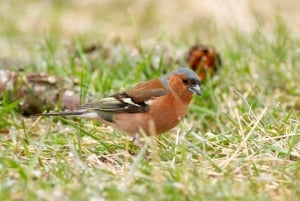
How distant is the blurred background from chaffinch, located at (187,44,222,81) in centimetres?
252

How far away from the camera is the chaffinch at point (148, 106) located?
17.4ft

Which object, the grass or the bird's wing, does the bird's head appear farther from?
the grass

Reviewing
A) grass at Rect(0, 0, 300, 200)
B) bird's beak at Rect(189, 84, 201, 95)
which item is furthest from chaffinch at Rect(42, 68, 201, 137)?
grass at Rect(0, 0, 300, 200)

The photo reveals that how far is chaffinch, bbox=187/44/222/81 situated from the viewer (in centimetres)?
700

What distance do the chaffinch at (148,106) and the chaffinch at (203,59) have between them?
1.38 metres

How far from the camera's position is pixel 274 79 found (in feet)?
23.2

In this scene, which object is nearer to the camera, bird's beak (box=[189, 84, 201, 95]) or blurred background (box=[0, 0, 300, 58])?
bird's beak (box=[189, 84, 201, 95])

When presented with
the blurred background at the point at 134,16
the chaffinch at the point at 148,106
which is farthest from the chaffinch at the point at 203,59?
the blurred background at the point at 134,16

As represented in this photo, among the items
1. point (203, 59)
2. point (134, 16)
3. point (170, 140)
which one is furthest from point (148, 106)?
point (134, 16)

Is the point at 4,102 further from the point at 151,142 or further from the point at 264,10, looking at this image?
the point at 264,10

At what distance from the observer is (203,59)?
7.02 meters

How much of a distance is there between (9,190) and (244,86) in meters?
3.45

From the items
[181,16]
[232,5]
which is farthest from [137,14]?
[232,5]

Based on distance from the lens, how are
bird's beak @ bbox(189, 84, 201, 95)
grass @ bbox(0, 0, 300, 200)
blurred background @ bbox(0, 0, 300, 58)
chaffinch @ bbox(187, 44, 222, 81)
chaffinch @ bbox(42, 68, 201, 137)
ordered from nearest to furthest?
grass @ bbox(0, 0, 300, 200) → chaffinch @ bbox(42, 68, 201, 137) → bird's beak @ bbox(189, 84, 201, 95) → chaffinch @ bbox(187, 44, 222, 81) → blurred background @ bbox(0, 0, 300, 58)
